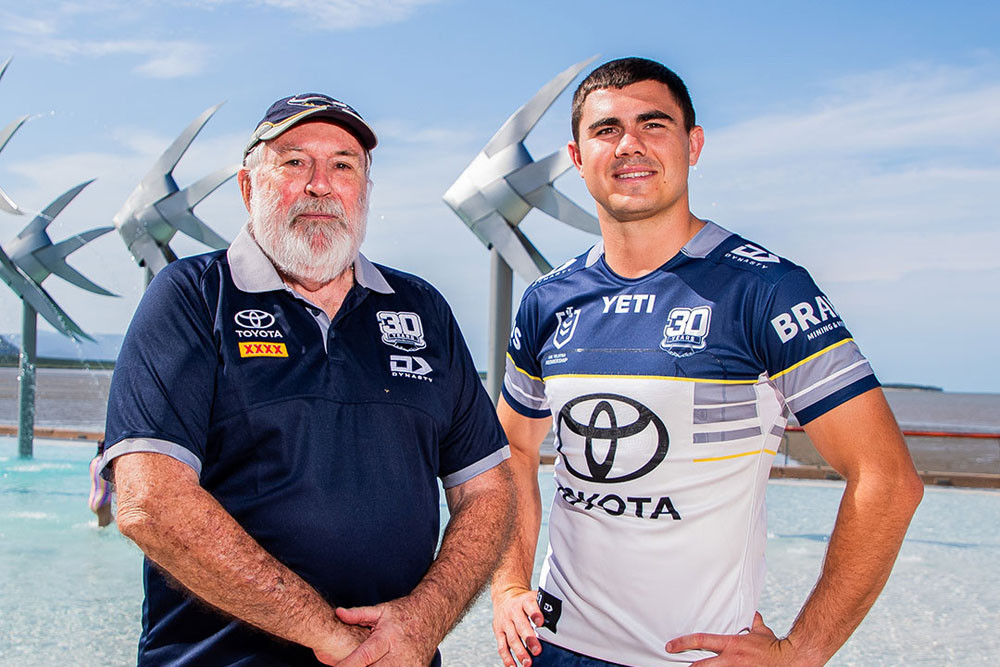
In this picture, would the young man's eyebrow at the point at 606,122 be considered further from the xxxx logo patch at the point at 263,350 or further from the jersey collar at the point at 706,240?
the xxxx logo patch at the point at 263,350

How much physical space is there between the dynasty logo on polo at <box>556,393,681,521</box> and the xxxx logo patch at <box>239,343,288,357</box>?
806mm

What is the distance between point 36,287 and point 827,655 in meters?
16.7

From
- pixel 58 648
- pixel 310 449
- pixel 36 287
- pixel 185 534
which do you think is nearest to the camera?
pixel 185 534

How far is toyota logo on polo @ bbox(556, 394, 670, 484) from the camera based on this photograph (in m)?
2.29

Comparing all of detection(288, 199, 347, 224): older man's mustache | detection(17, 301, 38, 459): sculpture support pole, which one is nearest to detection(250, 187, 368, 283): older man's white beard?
detection(288, 199, 347, 224): older man's mustache

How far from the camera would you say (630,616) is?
2.28 meters

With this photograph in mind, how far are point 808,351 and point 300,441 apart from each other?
48.8 inches

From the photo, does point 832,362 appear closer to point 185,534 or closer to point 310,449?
point 310,449

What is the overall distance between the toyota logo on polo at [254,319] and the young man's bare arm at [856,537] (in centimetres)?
130

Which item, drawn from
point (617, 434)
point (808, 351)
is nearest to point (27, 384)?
point (617, 434)

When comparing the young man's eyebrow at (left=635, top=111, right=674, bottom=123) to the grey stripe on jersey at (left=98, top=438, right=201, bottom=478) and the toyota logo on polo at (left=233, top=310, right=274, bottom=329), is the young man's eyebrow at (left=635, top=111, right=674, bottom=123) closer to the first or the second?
the toyota logo on polo at (left=233, top=310, right=274, bottom=329)

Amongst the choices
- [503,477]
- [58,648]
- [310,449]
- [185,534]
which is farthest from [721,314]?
[58,648]

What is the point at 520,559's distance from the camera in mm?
2641

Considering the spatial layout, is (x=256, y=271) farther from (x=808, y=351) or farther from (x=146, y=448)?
(x=808, y=351)
